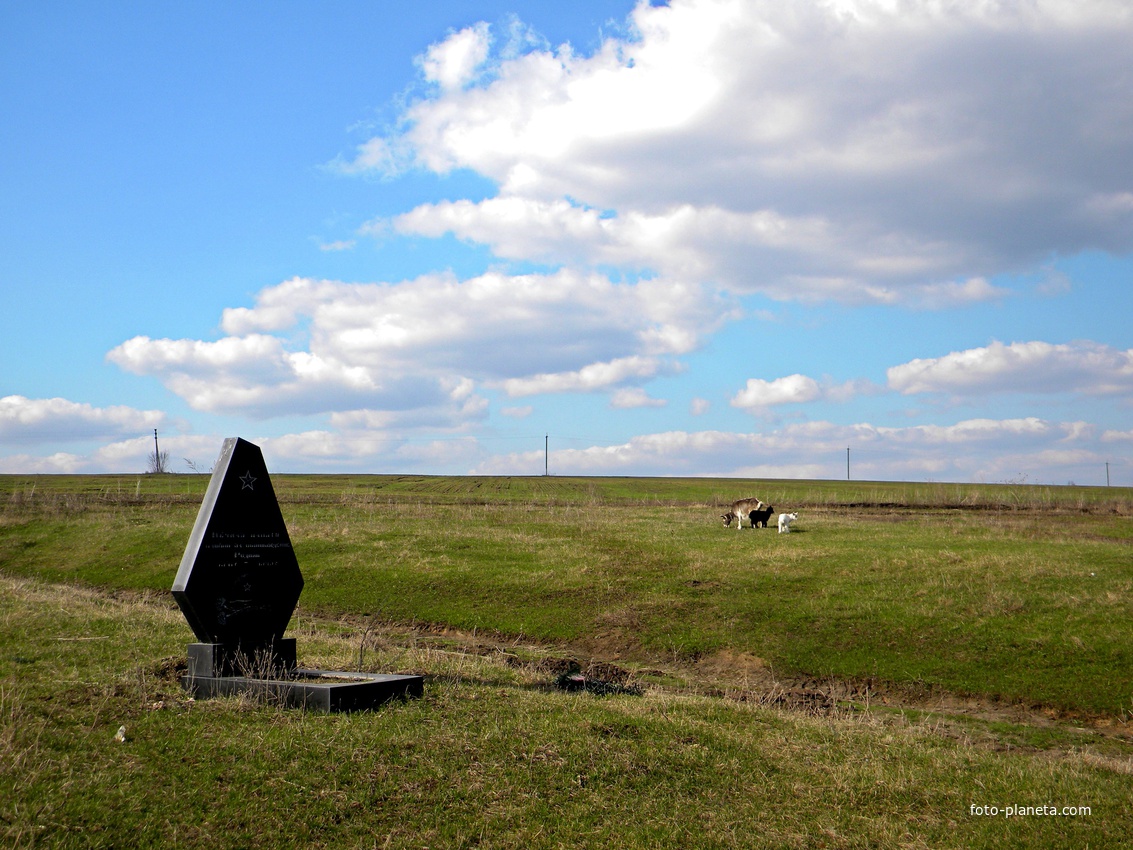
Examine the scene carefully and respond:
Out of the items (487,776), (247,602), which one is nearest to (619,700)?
(487,776)

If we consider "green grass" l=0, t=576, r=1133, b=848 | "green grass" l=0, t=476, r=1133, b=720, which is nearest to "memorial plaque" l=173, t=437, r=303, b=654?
"green grass" l=0, t=576, r=1133, b=848

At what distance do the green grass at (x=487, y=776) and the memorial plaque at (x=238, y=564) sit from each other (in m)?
1.00

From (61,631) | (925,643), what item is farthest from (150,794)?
(925,643)

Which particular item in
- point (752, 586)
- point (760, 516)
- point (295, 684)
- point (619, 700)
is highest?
point (760, 516)

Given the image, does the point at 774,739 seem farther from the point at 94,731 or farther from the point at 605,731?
the point at 94,731

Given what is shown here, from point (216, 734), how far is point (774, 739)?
6601 mm

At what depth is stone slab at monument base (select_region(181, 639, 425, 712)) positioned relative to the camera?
9.81m

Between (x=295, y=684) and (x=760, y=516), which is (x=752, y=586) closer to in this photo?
(x=760, y=516)

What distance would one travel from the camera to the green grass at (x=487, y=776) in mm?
6809

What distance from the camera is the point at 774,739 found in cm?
1048

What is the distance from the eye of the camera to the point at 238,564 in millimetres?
11672

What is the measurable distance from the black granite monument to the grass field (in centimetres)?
47

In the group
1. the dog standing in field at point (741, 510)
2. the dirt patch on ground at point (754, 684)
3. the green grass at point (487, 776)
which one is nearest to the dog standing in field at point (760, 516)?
the dog standing in field at point (741, 510)

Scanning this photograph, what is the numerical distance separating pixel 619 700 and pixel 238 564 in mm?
5948
